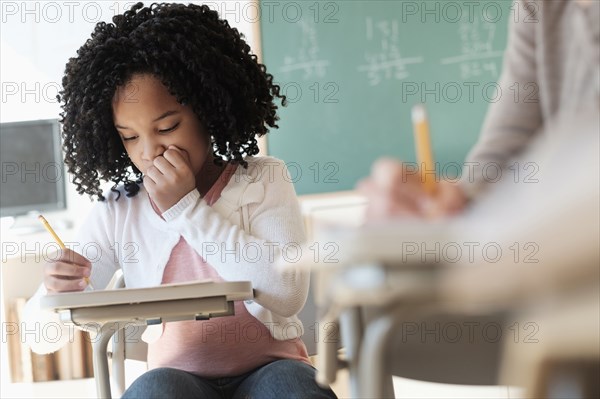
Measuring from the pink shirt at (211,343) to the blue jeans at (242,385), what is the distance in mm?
29

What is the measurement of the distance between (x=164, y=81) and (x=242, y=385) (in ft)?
1.85

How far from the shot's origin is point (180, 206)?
5.01ft

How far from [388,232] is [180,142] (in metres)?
1.02

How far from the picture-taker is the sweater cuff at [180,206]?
1524mm

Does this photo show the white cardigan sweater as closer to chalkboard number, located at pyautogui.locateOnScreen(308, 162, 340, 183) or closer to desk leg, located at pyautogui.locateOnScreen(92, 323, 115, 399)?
desk leg, located at pyautogui.locateOnScreen(92, 323, 115, 399)

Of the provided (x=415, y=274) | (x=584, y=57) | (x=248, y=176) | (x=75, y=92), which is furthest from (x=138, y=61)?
(x=415, y=274)

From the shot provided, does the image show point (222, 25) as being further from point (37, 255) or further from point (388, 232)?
point (37, 255)

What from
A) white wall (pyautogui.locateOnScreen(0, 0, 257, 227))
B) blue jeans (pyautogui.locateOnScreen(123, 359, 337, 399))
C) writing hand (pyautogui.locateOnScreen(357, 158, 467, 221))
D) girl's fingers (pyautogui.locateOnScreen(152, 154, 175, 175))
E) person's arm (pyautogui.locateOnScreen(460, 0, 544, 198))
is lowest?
blue jeans (pyautogui.locateOnScreen(123, 359, 337, 399))

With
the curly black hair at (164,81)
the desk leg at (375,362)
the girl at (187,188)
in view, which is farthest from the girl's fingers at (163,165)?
the desk leg at (375,362)

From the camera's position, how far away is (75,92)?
164cm

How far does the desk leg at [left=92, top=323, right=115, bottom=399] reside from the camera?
1413 mm

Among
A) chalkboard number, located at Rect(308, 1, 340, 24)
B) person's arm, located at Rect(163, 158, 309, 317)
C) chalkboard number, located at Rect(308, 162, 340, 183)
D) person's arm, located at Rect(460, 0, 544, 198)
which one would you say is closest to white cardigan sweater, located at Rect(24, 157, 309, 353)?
person's arm, located at Rect(163, 158, 309, 317)

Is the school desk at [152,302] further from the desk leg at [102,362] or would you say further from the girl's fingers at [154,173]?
the girl's fingers at [154,173]

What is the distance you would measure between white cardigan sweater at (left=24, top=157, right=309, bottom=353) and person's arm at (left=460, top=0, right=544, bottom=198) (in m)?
0.43
